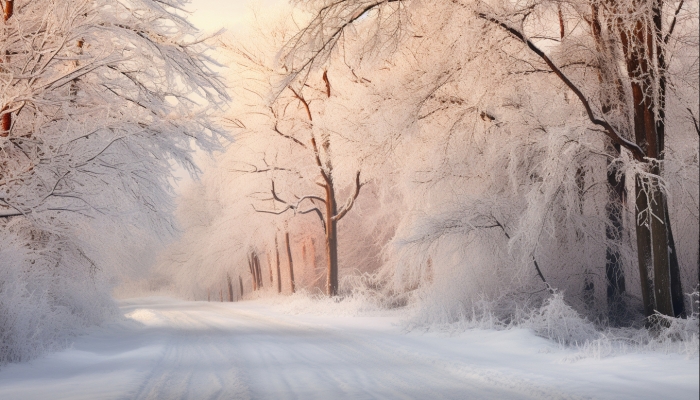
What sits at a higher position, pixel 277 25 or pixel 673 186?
pixel 277 25

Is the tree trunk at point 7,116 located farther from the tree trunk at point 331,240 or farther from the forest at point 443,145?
the tree trunk at point 331,240

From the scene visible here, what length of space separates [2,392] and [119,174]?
13.1 ft

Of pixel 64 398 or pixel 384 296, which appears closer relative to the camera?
pixel 64 398

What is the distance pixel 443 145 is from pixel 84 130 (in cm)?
707

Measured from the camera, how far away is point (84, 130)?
9305 mm

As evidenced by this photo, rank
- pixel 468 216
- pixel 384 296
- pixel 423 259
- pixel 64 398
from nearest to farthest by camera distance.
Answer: pixel 64 398
pixel 468 216
pixel 423 259
pixel 384 296

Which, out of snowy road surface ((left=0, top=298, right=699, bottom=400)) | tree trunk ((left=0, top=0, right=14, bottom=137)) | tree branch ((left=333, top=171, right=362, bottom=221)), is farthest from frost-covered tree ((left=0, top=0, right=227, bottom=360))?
tree branch ((left=333, top=171, right=362, bottom=221))

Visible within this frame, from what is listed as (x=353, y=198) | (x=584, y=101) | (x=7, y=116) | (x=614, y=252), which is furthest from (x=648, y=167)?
(x=353, y=198)

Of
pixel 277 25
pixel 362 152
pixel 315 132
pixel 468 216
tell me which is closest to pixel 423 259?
pixel 468 216

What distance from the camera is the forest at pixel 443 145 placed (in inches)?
340

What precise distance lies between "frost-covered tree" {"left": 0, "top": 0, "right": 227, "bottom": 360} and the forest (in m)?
0.04

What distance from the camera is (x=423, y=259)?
12648mm

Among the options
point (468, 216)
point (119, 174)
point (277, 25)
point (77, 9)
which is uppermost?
point (277, 25)

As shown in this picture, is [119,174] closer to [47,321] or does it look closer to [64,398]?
[47,321]
